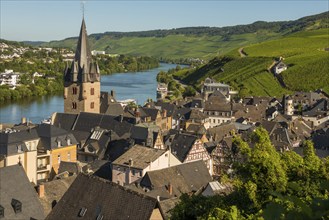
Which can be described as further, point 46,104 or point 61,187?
point 46,104

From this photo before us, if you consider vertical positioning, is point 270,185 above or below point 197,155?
above

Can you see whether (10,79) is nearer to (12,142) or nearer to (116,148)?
(116,148)

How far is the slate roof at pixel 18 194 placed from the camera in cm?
1870

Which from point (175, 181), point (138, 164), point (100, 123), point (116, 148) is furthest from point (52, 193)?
point (100, 123)

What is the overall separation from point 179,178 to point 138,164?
375 centimetres

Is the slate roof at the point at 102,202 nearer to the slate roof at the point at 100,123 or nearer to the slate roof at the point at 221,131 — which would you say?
the slate roof at the point at 100,123

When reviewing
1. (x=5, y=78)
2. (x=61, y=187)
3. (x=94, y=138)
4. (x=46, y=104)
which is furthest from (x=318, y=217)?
(x=5, y=78)

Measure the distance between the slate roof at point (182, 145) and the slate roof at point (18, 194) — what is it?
18146mm

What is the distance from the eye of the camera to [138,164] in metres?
31.3

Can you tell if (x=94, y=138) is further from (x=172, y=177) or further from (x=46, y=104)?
(x=46, y=104)

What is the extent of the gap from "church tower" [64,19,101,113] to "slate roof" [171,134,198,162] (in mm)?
15055

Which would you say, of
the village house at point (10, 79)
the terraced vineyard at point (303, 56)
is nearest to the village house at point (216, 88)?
the terraced vineyard at point (303, 56)

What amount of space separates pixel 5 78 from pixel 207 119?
63779 mm

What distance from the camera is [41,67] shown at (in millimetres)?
138750
